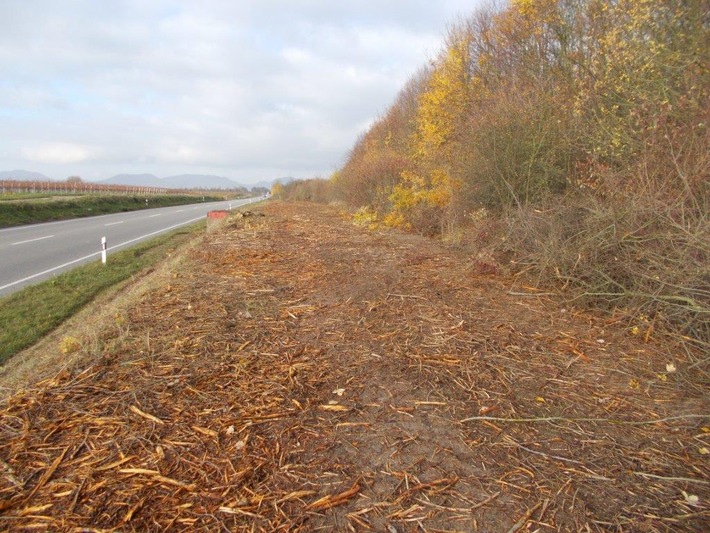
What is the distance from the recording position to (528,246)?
19.7ft

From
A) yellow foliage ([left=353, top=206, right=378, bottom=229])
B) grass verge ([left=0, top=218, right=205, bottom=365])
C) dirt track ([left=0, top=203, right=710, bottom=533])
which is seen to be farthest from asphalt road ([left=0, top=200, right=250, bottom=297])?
dirt track ([left=0, top=203, right=710, bottom=533])

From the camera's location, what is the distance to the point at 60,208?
27359 millimetres

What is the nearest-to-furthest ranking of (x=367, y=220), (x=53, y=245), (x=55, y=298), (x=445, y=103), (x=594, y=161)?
1. (x=594, y=161)
2. (x=55, y=298)
3. (x=445, y=103)
4. (x=367, y=220)
5. (x=53, y=245)

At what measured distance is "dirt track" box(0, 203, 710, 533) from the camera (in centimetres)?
210

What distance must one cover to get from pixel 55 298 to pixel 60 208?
22.1 metres

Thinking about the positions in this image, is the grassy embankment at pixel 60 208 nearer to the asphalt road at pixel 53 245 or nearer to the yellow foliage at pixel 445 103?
the asphalt road at pixel 53 245

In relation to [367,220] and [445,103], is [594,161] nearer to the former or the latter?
[445,103]

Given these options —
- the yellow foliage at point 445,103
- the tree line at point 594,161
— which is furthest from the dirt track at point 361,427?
the yellow foliage at point 445,103

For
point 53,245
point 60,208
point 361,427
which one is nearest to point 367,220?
point 53,245

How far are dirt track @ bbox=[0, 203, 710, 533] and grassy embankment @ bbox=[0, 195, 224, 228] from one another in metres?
22.4

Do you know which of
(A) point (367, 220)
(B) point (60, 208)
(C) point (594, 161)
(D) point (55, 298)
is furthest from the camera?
(B) point (60, 208)

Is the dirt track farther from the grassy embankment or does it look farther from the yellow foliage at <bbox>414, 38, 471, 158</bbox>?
the grassy embankment

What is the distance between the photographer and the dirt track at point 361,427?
2.10 m

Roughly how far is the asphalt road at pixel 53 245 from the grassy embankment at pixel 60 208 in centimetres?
115
